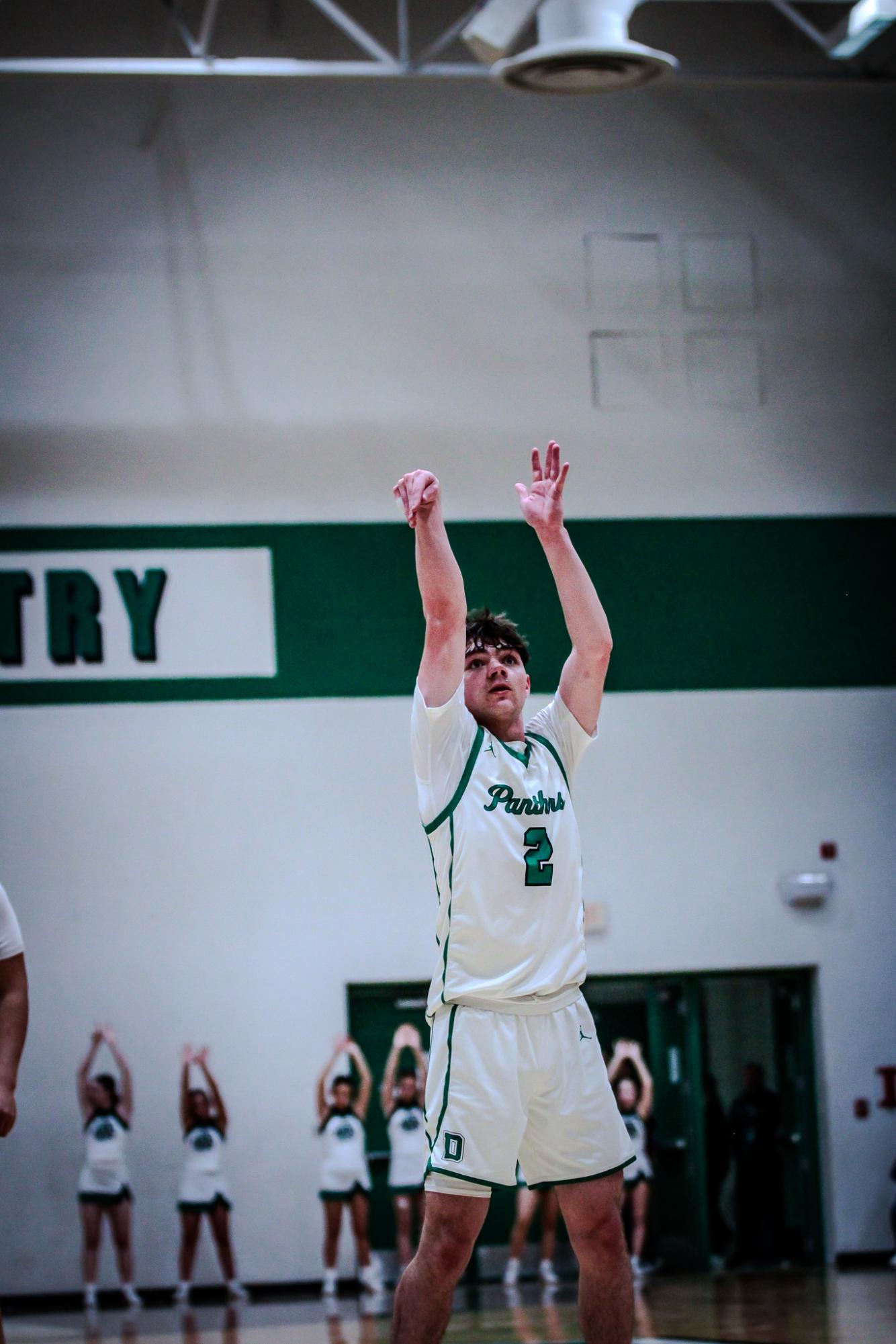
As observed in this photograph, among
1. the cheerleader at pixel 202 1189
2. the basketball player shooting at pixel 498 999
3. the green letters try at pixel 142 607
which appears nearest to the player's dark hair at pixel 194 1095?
the cheerleader at pixel 202 1189

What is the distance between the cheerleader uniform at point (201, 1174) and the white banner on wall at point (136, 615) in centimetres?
343

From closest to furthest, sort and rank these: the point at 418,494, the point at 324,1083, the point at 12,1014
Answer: the point at 12,1014 < the point at 418,494 < the point at 324,1083

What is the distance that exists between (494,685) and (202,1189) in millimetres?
8203

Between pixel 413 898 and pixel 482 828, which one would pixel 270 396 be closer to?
pixel 413 898

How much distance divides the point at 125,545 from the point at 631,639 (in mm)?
4062

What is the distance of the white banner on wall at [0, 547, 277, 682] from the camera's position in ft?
40.3

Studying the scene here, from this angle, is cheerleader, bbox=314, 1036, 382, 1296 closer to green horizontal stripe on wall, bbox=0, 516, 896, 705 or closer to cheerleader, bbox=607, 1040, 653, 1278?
cheerleader, bbox=607, 1040, 653, 1278

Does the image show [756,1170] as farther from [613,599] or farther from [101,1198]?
[101,1198]

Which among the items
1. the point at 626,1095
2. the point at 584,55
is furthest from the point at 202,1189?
the point at 584,55

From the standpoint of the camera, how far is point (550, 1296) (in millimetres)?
10344

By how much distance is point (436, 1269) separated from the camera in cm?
374

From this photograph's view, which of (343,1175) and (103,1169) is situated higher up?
(103,1169)

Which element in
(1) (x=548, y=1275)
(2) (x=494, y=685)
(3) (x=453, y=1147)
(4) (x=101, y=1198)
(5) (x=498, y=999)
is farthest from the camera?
(1) (x=548, y=1275)

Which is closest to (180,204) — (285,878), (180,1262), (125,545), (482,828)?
(125,545)
